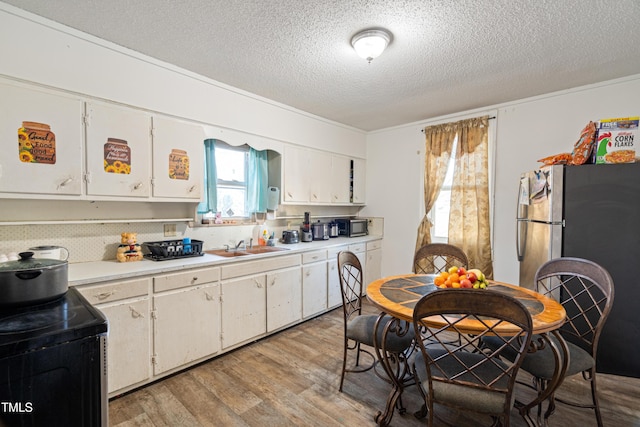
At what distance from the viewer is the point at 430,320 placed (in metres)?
1.61

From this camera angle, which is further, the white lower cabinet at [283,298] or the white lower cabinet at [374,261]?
the white lower cabinet at [374,261]

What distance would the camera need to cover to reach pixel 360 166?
191 inches

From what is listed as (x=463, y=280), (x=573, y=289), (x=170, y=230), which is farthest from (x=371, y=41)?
(x=573, y=289)

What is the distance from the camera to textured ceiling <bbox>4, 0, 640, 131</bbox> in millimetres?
1896

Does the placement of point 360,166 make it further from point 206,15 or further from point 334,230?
point 206,15

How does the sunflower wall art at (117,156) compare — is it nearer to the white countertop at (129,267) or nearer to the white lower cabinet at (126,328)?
the white countertop at (129,267)

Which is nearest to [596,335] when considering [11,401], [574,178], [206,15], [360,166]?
[574,178]

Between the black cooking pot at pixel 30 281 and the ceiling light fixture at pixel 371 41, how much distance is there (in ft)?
7.45

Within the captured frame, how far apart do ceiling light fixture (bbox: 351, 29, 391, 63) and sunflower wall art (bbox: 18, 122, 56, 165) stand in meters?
2.22

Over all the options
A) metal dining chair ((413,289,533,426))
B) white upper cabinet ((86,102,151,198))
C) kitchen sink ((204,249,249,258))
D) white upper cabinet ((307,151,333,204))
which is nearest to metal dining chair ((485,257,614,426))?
metal dining chair ((413,289,533,426))

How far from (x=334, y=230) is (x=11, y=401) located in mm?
3716

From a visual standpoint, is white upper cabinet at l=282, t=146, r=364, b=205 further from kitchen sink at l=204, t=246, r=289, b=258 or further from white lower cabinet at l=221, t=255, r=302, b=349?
white lower cabinet at l=221, t=255, r=302, b=349

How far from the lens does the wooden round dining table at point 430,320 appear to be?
61.4 inches

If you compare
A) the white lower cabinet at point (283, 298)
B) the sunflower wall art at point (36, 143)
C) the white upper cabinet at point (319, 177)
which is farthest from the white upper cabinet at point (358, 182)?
the sunflower wall art at point (36, 143)
